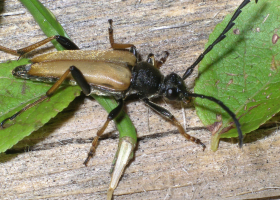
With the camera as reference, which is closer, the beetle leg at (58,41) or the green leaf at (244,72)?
the green leaf at (244,72)

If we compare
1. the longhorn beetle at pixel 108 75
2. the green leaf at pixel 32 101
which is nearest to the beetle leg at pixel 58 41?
the longhorn beetle at pixel 108 75

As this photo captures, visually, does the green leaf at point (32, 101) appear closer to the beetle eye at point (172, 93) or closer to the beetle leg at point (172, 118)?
the beetle leg at point (172, 118)

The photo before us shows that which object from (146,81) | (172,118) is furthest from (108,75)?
(172,118)

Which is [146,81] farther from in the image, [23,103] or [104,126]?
[23,103]

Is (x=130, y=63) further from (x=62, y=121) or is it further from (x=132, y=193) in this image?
(x=132, y=193)

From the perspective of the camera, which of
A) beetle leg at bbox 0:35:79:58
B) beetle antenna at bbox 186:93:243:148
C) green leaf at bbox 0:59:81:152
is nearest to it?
beetle antenna at bbox 186:93:243:148

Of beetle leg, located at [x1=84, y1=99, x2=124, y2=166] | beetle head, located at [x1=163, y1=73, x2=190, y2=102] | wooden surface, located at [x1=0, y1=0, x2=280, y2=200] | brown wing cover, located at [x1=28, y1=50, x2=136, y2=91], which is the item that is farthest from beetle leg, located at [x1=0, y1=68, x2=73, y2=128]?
beetle head, located at [x1=163, y1=73, x2=190, y2=102]

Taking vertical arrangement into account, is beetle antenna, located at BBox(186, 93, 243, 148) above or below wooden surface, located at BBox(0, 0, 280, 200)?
above

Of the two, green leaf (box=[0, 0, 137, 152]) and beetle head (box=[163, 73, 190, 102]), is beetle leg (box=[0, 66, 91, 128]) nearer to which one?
green leaf (box=[0, 0, 137, 152])
